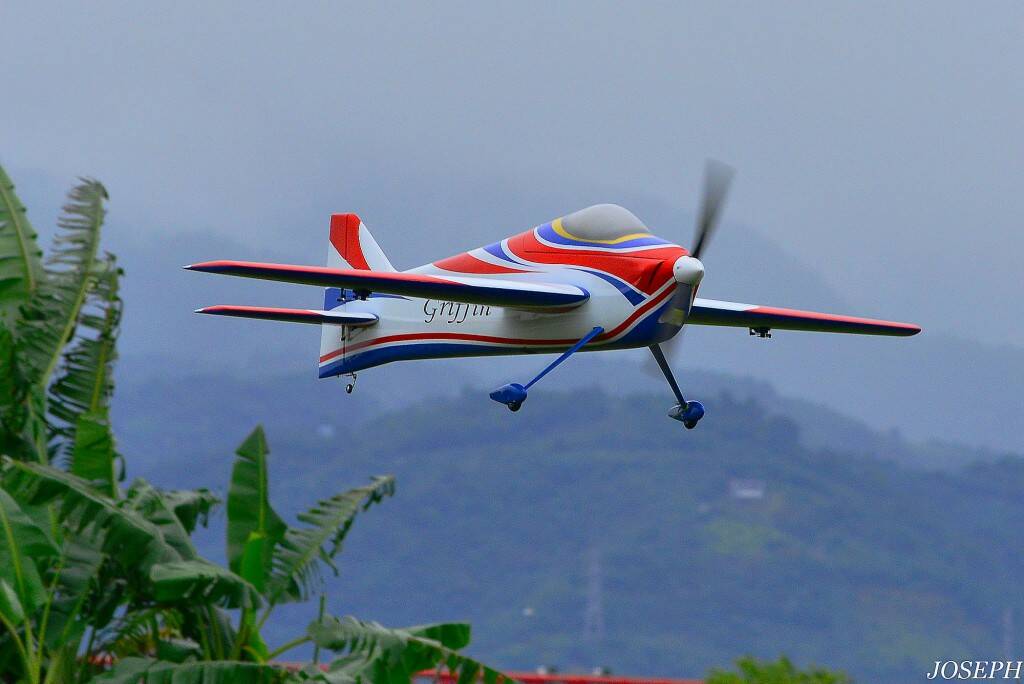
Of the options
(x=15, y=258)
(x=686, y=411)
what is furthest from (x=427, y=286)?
(x=15, y=258)

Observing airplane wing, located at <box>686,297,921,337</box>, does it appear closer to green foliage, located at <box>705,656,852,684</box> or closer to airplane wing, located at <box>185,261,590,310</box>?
airplane wing, located at <box>185,261,590,310</box>

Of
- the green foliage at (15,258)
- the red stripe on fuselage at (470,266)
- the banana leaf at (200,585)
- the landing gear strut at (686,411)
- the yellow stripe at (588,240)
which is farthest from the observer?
the green foliage at (15,258)

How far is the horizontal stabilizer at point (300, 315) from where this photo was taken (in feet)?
54.6

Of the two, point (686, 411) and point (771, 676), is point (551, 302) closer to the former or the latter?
point (686, 411)

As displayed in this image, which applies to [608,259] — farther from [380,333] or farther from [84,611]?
[84,611]

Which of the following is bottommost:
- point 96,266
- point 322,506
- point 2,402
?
point 322,506

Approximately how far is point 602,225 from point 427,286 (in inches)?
95.6

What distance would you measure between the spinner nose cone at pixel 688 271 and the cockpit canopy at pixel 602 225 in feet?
3.46

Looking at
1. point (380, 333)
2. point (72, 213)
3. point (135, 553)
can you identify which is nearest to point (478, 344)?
point (380, 333)

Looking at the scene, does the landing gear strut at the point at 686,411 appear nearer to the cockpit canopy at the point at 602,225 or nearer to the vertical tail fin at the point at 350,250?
the cockpit canopy at the point at 602,225

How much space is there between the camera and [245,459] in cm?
2816

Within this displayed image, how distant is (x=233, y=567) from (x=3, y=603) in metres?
4.99

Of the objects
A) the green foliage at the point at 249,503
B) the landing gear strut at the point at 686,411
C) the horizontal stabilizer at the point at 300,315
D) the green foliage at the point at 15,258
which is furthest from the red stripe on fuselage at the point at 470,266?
the green foliage at the point at 15,258

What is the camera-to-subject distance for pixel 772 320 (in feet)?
60.0
